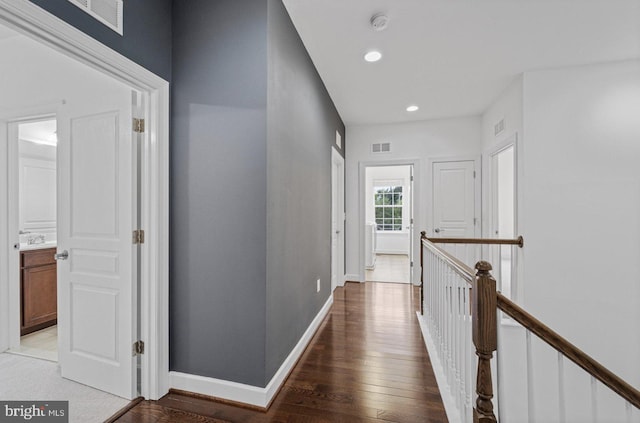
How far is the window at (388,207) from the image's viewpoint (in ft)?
26.6

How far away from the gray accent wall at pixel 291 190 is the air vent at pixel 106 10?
83cm

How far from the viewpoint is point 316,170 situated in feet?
10.1

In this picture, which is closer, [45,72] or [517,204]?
[45,72]

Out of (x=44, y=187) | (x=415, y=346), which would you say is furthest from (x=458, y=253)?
(x=44, y=187)

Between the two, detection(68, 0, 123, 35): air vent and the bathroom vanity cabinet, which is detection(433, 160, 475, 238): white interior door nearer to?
detection(68, 0, 123, 35): air vent

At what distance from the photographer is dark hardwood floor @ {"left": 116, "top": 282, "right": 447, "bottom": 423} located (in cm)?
172

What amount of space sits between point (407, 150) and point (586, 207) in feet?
8.10

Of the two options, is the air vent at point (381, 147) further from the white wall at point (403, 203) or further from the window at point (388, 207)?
the window at point (388, 207)

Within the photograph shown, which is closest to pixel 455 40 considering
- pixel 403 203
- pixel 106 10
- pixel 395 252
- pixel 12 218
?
pixel 106 10

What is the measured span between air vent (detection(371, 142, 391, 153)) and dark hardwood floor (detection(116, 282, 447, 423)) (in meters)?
2.88

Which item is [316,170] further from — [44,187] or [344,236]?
[44,187]

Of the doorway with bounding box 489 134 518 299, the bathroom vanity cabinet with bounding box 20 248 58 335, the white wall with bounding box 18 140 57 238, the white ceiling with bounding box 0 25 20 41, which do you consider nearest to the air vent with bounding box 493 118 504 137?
the doorway with bounding box 489 134 518 299

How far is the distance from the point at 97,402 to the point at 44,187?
9.85ft

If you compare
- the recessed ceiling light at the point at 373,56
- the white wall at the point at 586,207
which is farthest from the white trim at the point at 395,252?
the recessed ceiling light at the point at 373,56
